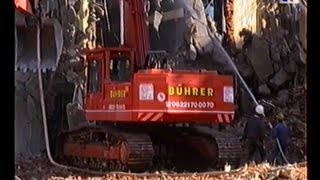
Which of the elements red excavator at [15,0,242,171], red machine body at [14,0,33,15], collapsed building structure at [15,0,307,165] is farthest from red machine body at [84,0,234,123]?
collapsed building structure at [15,0,307,165]

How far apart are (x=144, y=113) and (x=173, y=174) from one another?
82 centimetres

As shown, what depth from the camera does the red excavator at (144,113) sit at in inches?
326

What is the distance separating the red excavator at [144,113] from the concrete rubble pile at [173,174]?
0.34m

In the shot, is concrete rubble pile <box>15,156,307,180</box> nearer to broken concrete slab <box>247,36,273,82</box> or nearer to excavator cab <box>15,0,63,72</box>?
excavator cab <box>15,0,63,72</box>

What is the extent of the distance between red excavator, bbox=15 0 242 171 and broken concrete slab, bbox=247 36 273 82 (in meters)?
3.77

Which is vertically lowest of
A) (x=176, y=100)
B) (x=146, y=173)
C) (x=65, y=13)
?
(x=146, y=173)

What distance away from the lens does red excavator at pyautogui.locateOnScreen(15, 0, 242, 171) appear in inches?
326

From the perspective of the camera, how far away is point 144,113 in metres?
8.23

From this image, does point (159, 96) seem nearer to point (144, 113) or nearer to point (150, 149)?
point (144, 113)

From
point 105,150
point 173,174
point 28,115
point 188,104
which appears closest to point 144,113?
point 188,104
